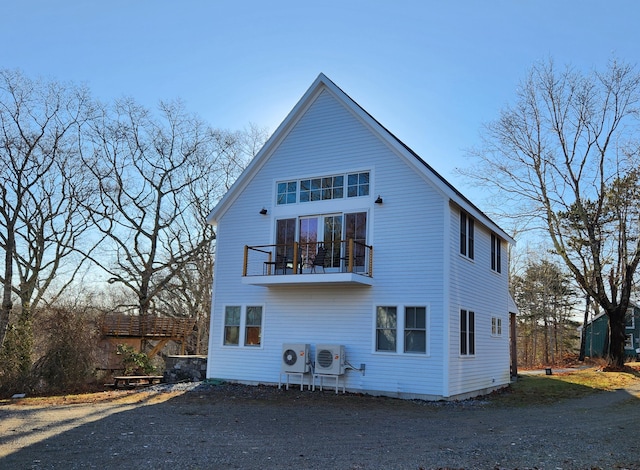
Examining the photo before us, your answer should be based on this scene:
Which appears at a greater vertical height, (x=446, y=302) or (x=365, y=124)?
(x=365, y=124)

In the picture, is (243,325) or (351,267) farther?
(243,325)

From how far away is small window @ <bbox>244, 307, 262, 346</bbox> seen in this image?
16.5m

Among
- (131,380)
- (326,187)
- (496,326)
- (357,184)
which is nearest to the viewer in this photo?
(357,184)

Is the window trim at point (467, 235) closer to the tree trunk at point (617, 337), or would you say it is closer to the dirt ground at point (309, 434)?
the dirt ground at point (309, 434)

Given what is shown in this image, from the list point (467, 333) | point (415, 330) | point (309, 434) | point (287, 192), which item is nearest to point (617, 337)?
point (467, 333)

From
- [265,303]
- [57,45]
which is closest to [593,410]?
[265,303]

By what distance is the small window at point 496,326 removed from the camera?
18344mm

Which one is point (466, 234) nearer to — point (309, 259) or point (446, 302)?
point (446, 302)

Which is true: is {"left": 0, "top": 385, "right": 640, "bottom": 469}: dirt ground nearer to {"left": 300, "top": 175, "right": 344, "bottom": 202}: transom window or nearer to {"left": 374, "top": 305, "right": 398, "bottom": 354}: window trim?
{"left": 374, "top": 305, "right": 398, "bottom": 354}: window trim

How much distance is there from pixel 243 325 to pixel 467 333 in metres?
6.56

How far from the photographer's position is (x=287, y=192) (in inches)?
669

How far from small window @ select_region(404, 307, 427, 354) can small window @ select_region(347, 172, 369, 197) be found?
3.59 meters

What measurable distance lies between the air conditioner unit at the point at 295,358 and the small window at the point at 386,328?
2.02 m

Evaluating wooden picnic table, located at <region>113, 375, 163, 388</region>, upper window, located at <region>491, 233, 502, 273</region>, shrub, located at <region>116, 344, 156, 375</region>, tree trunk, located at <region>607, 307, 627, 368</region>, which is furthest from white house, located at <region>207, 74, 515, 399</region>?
tree trunk, located at <region>607, 307, 627, 368</region>
